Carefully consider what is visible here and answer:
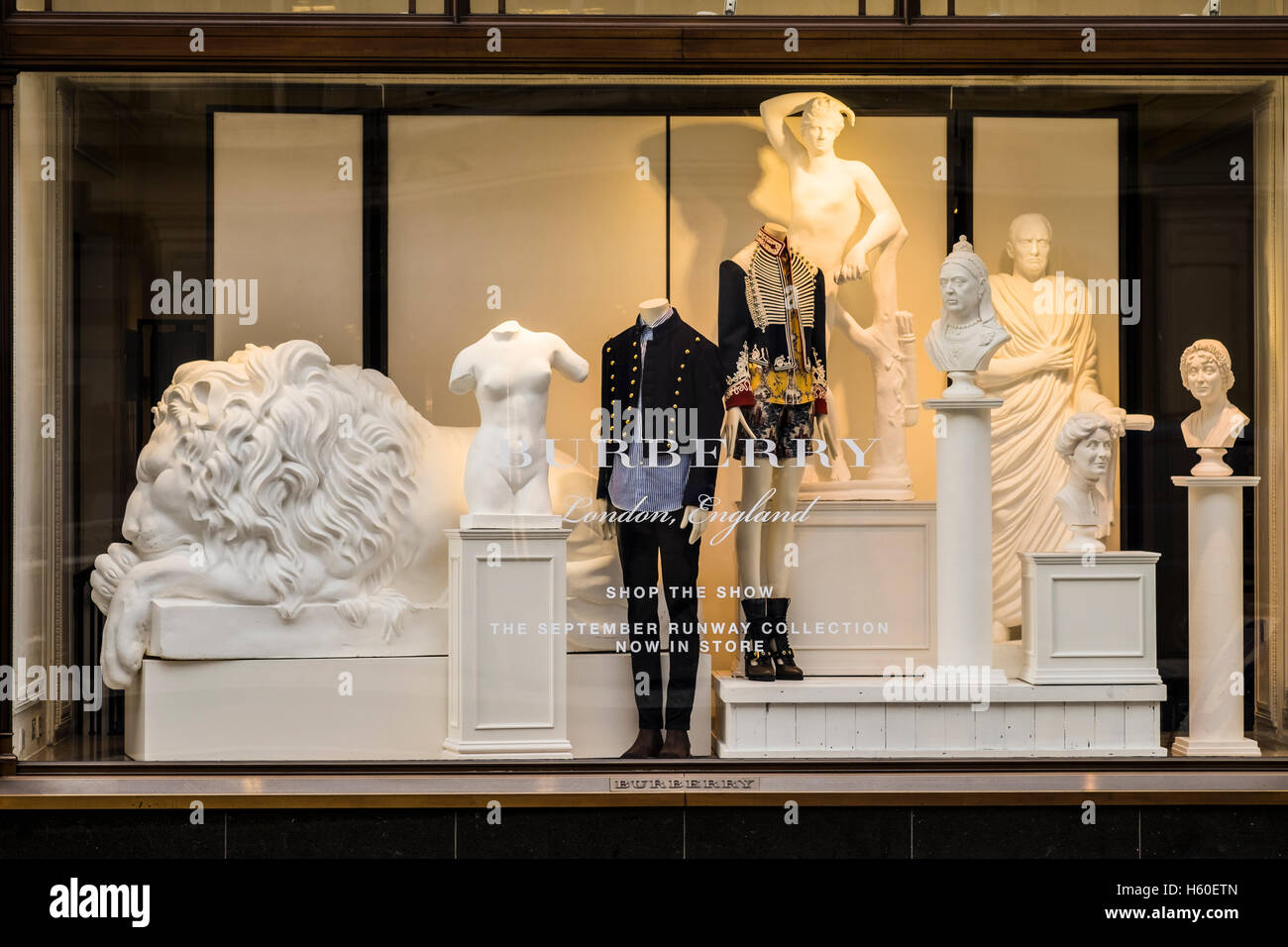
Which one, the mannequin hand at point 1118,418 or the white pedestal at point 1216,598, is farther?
the mannequin hand at point 1118,418

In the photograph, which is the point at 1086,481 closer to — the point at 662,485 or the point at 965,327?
the point at 965,327

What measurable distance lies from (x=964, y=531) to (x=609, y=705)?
4.58 ft

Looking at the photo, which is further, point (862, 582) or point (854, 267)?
point (854, 267)

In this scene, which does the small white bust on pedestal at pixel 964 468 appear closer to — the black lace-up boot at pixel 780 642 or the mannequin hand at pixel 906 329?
the mannequin hand at pixel 906 329

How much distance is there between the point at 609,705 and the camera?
5383mm

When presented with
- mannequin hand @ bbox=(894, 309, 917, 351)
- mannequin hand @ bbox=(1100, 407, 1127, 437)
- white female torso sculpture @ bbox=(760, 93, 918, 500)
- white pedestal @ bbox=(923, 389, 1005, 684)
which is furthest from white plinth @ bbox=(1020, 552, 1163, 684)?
mannequin hand @ bbox=(894, 309, 917, 351)

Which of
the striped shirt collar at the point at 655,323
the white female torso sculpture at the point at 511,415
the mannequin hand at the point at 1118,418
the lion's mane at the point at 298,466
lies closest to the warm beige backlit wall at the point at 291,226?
the lion's mane at the point at 298,466

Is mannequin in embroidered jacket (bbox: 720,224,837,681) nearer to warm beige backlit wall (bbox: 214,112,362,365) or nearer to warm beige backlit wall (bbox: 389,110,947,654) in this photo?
warm beige backlit wall (bbox: 389,110,947,654)

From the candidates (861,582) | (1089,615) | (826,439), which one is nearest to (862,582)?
(861,582)

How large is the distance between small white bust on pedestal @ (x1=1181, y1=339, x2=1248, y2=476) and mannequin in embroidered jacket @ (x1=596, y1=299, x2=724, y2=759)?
1713 millimetres

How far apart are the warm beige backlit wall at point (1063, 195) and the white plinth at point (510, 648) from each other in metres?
1.99

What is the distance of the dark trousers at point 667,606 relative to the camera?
5.40 meters
